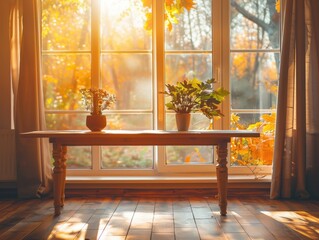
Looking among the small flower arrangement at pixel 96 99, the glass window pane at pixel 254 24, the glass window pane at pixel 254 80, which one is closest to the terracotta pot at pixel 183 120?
the small flower arrangement at pixel 96 99

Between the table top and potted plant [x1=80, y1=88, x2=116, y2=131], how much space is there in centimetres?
16

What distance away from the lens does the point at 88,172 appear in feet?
15.3

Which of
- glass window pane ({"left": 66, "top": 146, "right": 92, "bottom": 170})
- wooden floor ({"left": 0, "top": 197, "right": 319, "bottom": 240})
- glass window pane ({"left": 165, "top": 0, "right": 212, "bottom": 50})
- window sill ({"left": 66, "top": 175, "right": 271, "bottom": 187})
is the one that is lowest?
wooden floor ({"left": 0, "top": 197, "right": 319, "bottom": 240})

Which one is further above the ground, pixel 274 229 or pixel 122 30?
pixel 122 30

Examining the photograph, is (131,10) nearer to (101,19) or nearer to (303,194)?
(101,19)

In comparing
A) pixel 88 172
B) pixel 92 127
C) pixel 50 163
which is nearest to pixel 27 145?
pixel 50 163

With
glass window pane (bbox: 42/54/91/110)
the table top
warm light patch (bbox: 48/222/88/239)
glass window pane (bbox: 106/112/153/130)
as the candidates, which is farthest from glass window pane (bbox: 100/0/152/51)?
warm light patch (bbox: 48/222/88/239)

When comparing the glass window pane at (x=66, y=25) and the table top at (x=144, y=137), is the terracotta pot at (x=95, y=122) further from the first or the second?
the glass window pane at (x=66, y=25)

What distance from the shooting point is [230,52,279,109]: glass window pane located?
4.64 metres

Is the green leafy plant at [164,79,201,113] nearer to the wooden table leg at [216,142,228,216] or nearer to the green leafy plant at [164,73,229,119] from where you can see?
the green leafy plant at [164,73,229,119]

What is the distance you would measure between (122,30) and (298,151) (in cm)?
211

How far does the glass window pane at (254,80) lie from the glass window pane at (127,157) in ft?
3.34

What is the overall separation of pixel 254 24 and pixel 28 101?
2370 millimetres

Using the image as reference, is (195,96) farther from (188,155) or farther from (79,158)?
(79,158)
